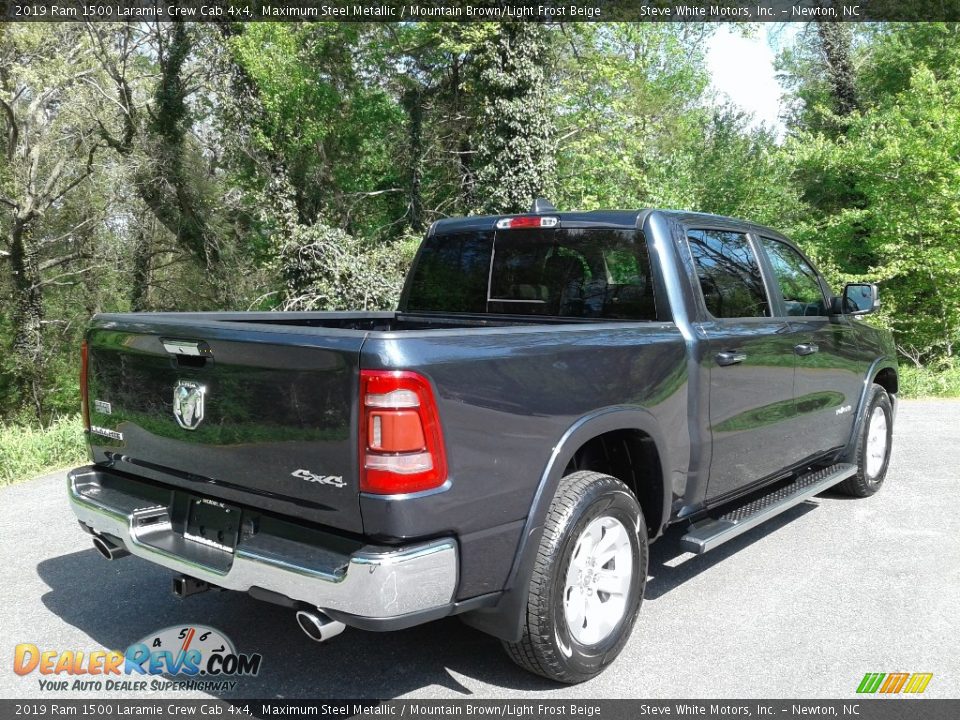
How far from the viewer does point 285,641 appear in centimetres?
362

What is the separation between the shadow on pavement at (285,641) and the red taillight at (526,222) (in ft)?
7.06

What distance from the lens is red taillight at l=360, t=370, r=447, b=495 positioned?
2533 mm

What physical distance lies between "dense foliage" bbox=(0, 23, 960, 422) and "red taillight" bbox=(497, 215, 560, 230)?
13.5m

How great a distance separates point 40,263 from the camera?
2361 centimetres

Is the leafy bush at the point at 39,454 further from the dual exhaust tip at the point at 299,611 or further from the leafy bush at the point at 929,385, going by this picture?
the leafy bush at the point at 929,385

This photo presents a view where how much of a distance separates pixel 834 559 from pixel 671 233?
2255 millimetres

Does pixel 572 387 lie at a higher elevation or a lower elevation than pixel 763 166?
lower

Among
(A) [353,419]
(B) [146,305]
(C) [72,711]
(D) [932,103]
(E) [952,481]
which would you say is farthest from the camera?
(B) [146,305]

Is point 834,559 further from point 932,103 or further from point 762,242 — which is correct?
point 932,103

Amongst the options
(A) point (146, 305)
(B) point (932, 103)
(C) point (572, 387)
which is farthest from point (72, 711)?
(A) point (146, 305)

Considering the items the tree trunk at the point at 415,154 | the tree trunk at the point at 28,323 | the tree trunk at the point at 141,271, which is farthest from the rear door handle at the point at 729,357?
the tree trunk at the point at 28,323

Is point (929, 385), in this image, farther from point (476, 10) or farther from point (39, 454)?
point (476, 10)

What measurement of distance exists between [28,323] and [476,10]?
15.9m

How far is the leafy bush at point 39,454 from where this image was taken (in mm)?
6949
